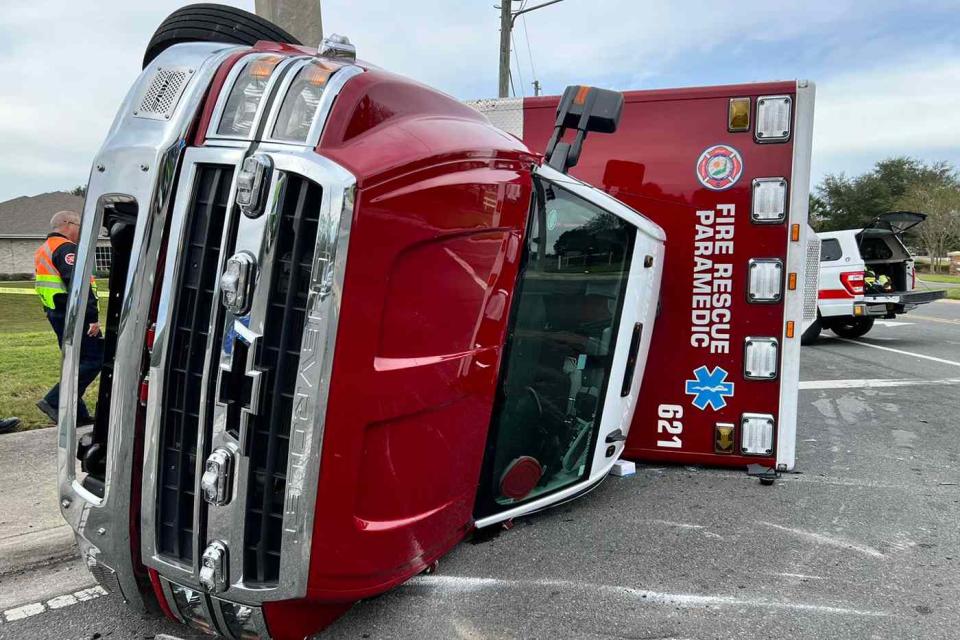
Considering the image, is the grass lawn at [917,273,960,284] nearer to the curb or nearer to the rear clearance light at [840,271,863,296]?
the rear clearance light at [840,271,863,296]

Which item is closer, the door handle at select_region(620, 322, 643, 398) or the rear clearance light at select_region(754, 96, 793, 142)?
the door handle at select_region(620, 322, 643, 398)

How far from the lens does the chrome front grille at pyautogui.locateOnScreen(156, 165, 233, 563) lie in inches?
74.8

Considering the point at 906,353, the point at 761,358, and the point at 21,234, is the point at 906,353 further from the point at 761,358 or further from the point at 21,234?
the point at 21,234

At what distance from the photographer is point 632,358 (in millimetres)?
3391

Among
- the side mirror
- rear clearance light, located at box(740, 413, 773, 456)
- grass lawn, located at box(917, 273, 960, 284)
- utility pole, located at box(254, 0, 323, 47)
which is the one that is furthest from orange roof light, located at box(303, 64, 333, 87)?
grass lawn, located at box(917, 273, 960, 284)

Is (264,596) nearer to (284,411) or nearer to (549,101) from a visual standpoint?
(284,411)

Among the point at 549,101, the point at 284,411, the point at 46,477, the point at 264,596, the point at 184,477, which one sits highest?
the point at 549,101

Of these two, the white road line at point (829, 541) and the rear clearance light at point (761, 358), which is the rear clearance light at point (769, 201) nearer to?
the rear clearance light at point (761, 358)

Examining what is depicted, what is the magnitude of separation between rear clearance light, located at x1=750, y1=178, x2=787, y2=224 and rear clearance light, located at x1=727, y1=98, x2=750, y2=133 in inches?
12.4

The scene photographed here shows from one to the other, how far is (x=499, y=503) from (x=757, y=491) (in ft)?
5.97

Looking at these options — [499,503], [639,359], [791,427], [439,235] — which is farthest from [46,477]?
[791,427]

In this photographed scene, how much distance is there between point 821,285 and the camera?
10.7 metres

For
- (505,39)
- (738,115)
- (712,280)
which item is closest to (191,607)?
(712,280)

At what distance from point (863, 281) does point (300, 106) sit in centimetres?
1087
